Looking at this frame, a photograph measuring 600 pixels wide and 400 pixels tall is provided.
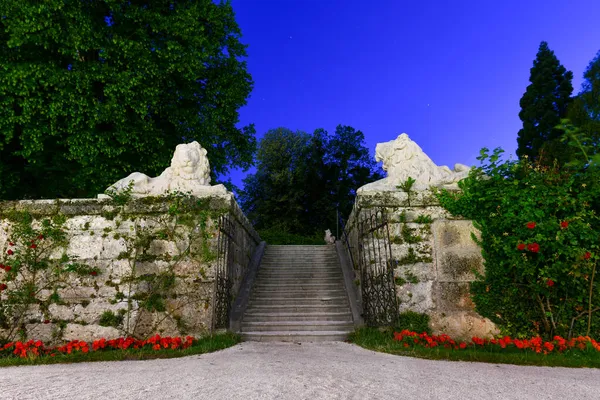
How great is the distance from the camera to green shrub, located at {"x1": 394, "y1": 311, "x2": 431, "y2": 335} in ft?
19.3

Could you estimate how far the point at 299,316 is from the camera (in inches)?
276

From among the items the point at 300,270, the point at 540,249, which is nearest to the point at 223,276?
the point at 300,270

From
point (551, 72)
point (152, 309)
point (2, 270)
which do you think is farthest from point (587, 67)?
point (2, 270)

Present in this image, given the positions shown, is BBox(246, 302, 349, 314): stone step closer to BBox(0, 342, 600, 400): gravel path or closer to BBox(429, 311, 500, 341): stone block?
BBox(429, 311, 500, 341): stone block

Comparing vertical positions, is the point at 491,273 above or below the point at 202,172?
below

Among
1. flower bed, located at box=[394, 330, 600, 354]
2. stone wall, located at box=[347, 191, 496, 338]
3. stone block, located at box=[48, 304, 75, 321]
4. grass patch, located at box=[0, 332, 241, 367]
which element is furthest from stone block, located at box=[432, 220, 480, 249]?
stone block, located at box=[48, 304, 75, 321]

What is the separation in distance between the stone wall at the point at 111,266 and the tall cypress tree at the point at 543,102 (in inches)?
740

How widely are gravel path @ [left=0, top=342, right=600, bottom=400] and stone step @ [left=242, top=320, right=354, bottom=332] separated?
202cm

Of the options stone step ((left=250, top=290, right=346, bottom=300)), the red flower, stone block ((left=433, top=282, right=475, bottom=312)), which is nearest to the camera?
the red flower

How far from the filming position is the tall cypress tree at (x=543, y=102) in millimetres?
19953

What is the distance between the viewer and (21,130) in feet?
31.0

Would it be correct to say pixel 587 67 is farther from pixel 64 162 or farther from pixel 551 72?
pixel 64 162

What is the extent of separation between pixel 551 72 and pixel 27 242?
79.9 feet

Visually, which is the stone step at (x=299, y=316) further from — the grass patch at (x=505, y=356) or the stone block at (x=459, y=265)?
the grass patch at (x=505, y=356)
